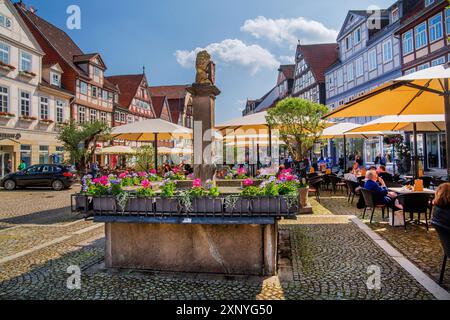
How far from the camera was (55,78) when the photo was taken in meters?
30.3

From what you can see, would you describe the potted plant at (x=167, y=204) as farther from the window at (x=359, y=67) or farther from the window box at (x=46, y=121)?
the window at (x=359, y=67)

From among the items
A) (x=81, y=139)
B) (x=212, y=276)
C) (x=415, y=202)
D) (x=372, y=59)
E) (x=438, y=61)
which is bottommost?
(x=212, y=276)

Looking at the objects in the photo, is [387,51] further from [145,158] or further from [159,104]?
[159,104]

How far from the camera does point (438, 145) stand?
23.1 meters

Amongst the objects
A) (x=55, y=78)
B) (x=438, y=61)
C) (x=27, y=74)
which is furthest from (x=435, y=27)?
(x=55, y=78)

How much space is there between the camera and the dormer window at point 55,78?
97.7ft

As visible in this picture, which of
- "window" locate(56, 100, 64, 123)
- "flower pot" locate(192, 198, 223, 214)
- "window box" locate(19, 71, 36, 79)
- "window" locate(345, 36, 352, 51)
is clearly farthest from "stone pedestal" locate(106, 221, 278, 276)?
"window" locate(345, 36, 352, 51)

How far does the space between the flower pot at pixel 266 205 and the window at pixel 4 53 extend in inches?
1026

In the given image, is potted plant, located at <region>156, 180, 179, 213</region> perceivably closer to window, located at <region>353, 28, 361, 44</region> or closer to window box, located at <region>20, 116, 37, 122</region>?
window box, located at <region>20, 116, 37, 122</region>

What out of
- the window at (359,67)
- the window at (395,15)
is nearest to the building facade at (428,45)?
the window at (395,15)

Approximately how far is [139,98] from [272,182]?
152 feet

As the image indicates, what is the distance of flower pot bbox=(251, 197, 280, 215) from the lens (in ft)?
14.1

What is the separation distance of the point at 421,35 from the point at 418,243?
903 inches
